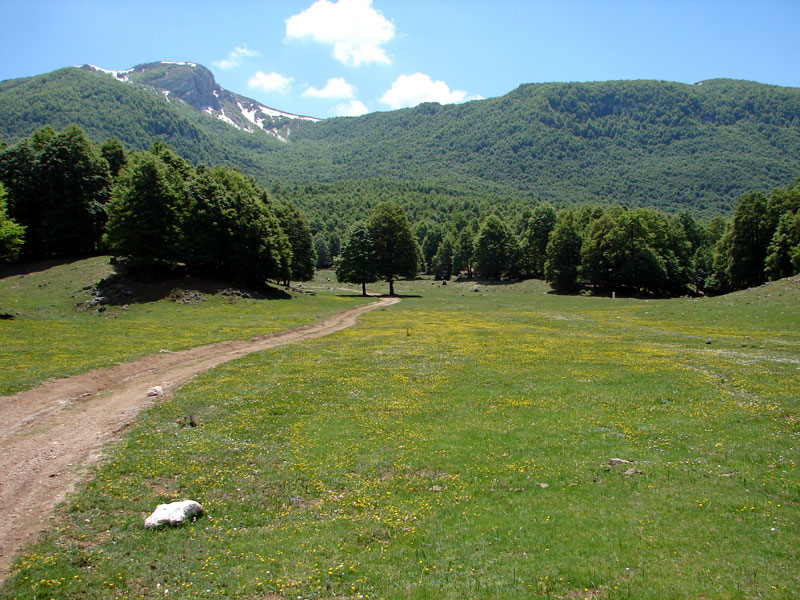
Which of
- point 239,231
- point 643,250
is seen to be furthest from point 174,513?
point 643,250

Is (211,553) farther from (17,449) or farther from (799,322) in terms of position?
(799,322)

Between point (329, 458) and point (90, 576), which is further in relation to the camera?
point (329, 458)

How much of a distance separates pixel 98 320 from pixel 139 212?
22.7m

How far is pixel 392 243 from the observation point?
101 m

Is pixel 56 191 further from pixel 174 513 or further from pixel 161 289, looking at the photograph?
pixel 174 513

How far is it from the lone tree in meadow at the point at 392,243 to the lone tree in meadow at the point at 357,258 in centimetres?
477

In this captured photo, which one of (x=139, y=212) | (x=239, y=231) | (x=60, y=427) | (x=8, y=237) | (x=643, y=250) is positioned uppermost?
(x=139, y=212)

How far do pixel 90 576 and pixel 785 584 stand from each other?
46.1 ft

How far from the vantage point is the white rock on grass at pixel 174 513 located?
1138cm

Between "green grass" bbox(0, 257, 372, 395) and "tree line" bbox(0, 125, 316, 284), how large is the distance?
644cm

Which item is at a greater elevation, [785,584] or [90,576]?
[785,584]

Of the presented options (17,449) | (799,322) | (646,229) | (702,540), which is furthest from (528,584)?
(646,229)

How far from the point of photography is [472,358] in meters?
32.9

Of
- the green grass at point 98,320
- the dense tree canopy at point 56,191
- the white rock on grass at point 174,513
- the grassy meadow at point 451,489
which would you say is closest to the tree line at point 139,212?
the dense tree canopy at point 56,191
